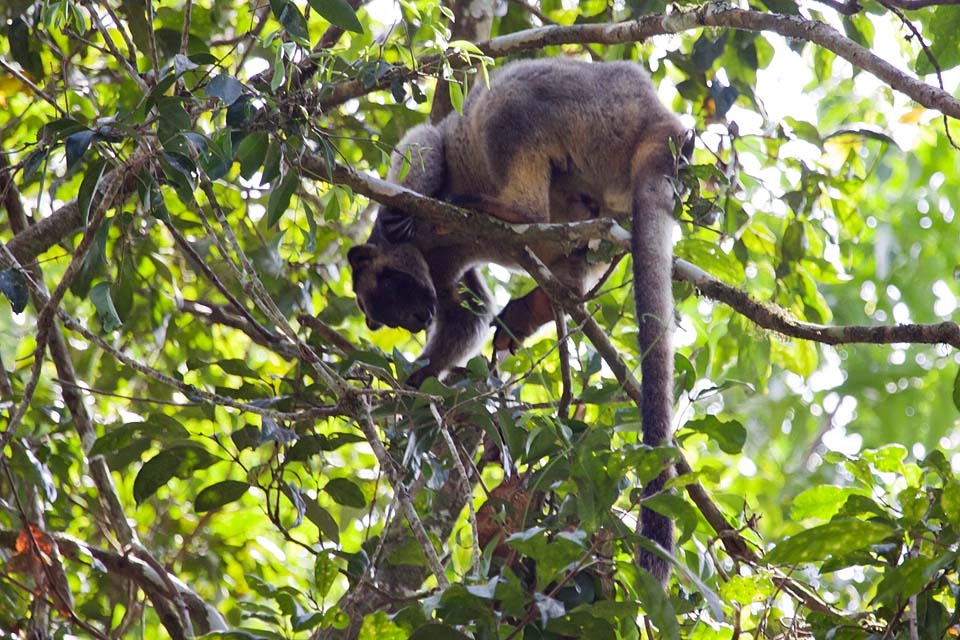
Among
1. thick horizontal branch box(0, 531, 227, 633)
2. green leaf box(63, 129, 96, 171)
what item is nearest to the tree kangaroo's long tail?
thick horizontal branch box(0, 531, 227, 633)

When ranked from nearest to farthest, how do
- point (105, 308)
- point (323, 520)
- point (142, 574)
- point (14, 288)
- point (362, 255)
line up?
1. point (14, 288)
2. point (105, 308)
3. point (142, 574)
4. point (323, 520)
5. point (362, 255)

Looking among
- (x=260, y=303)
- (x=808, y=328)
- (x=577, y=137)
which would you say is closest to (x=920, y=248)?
(x=577, y=137)

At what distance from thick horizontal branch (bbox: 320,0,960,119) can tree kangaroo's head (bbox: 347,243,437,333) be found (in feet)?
3.30

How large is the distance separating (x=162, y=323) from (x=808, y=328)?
2790 millimetres

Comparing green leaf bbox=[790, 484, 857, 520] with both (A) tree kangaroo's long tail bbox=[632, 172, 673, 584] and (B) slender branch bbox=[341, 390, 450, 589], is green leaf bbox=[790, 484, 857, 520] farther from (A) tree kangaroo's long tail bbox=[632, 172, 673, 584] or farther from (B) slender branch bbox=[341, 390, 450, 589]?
(B) slender branch bbox=[341, 390, 450, 589]

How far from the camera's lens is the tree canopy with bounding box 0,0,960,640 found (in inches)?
98.8

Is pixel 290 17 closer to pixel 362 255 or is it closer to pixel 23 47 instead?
pixel 23 47

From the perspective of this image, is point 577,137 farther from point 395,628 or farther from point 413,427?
point 395,628

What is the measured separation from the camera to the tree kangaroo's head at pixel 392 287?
5176 mm

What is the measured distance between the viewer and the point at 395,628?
2373mm

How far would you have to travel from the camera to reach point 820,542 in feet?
7.32

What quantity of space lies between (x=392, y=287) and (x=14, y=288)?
2.41 m

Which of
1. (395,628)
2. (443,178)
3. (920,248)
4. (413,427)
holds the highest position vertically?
(920,248)

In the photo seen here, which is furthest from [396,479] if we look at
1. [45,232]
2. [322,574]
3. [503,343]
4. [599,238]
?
[503,343]
